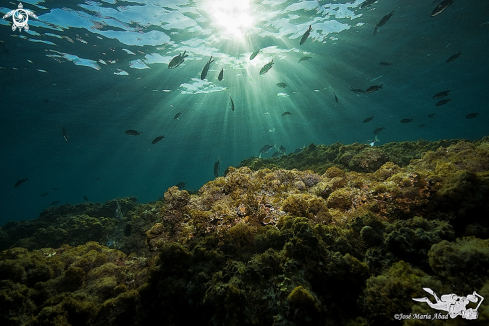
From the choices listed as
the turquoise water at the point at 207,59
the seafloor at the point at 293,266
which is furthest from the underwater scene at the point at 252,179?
the turquoise water at the point at 207,59

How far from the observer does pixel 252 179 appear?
5426mm

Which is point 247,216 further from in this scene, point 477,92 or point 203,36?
point 477,92


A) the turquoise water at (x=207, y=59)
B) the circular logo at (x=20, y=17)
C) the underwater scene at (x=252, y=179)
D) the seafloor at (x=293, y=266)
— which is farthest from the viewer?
the turquoise water at (x=207, y=59)

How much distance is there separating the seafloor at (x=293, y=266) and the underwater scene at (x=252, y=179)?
0.02 m

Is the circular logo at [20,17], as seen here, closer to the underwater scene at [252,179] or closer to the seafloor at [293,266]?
the underwater scene at [252,179]

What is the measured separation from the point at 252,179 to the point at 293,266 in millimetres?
3209

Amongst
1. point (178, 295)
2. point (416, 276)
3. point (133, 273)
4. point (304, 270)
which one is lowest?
point (133, 273)

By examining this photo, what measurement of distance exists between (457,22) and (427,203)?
2332 cm

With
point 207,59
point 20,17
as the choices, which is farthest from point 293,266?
point 207,59

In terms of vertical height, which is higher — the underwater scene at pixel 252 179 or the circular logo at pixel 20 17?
the circular logo at pixel 20 17

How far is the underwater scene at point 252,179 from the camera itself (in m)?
2.21

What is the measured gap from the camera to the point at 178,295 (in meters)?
2.57

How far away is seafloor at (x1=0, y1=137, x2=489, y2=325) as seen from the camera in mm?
1887

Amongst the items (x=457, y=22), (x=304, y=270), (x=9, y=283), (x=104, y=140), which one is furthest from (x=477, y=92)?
(x=104, y=140)
